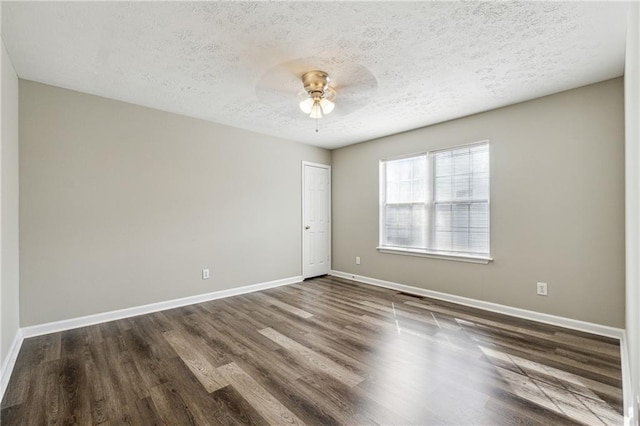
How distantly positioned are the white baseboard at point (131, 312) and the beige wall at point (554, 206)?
2779mm

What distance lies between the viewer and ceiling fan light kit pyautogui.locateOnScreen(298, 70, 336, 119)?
2641 mm

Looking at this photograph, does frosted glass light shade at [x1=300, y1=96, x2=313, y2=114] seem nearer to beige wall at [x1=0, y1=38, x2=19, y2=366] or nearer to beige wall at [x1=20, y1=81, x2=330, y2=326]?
beige wall at [x1=20, y1=81, x2=330, y2=326]

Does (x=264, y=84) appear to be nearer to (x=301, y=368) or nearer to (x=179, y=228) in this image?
(x=179, y=228)

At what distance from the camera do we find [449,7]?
1.84 metres

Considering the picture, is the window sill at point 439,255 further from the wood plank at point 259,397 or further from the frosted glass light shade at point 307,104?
the wood plank at point 259,397

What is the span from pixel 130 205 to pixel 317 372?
2.85m

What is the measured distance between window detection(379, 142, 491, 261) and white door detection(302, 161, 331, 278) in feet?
3.93

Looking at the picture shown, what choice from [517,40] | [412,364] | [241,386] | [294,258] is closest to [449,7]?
[517,40]

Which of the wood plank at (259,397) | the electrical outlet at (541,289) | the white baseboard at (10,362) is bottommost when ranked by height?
the wood plank at (259,397)

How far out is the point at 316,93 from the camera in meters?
2.73

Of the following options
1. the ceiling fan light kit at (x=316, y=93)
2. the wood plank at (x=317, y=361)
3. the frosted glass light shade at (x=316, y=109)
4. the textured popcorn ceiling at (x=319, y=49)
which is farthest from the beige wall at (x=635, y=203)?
the frosted glass light shade at (x=316, y=109)

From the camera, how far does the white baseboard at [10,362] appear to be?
2.00 metres

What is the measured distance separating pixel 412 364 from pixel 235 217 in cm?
309

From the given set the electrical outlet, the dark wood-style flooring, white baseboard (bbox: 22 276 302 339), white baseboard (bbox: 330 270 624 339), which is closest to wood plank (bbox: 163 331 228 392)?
the dark wood-style flooring
